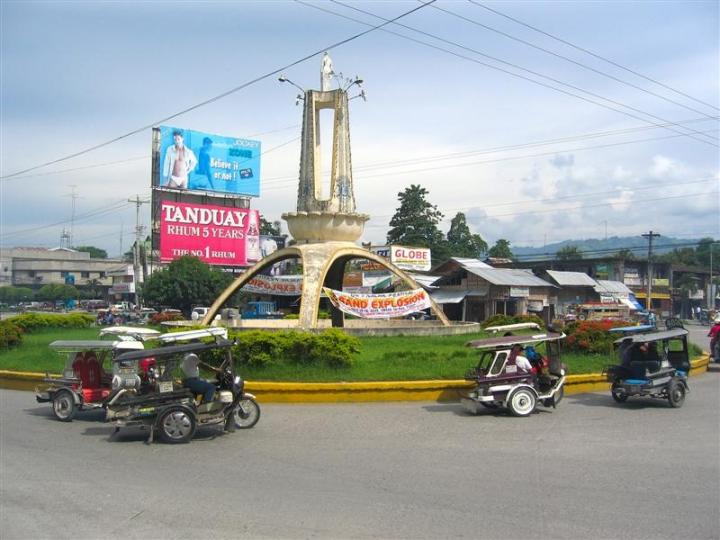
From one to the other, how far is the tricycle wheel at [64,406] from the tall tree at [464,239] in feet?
180

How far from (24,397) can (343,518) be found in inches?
393

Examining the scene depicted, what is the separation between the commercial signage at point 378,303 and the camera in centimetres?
2170

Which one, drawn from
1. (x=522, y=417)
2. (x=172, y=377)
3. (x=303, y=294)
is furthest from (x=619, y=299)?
(x=172, y=377)

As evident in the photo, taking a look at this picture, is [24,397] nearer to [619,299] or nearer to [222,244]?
[619,299]

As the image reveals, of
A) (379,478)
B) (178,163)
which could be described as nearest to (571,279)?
(178,163)

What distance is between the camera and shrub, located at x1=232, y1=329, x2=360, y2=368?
41.8 ft

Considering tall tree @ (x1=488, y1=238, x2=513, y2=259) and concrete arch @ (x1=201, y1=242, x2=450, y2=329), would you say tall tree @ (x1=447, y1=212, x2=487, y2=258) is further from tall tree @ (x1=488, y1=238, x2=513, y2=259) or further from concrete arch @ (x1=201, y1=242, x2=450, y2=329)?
concrete arch @ (x1=201, y1=242, x2=450, y2=329)

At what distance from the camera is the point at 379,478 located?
7.25 m

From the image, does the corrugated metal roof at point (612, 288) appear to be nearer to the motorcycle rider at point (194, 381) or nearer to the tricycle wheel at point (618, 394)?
the tricycle wheel at point (618, 394)

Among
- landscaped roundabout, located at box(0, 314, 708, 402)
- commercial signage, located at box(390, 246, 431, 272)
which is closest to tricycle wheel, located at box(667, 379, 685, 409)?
landscaped roundabout, located at box(0, 314, 708, 402)

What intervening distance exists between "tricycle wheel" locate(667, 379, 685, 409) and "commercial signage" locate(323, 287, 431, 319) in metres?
11.5

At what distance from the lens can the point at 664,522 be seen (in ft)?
19.3

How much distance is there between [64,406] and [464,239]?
187ft

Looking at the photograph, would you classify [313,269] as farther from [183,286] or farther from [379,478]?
[183,286]
